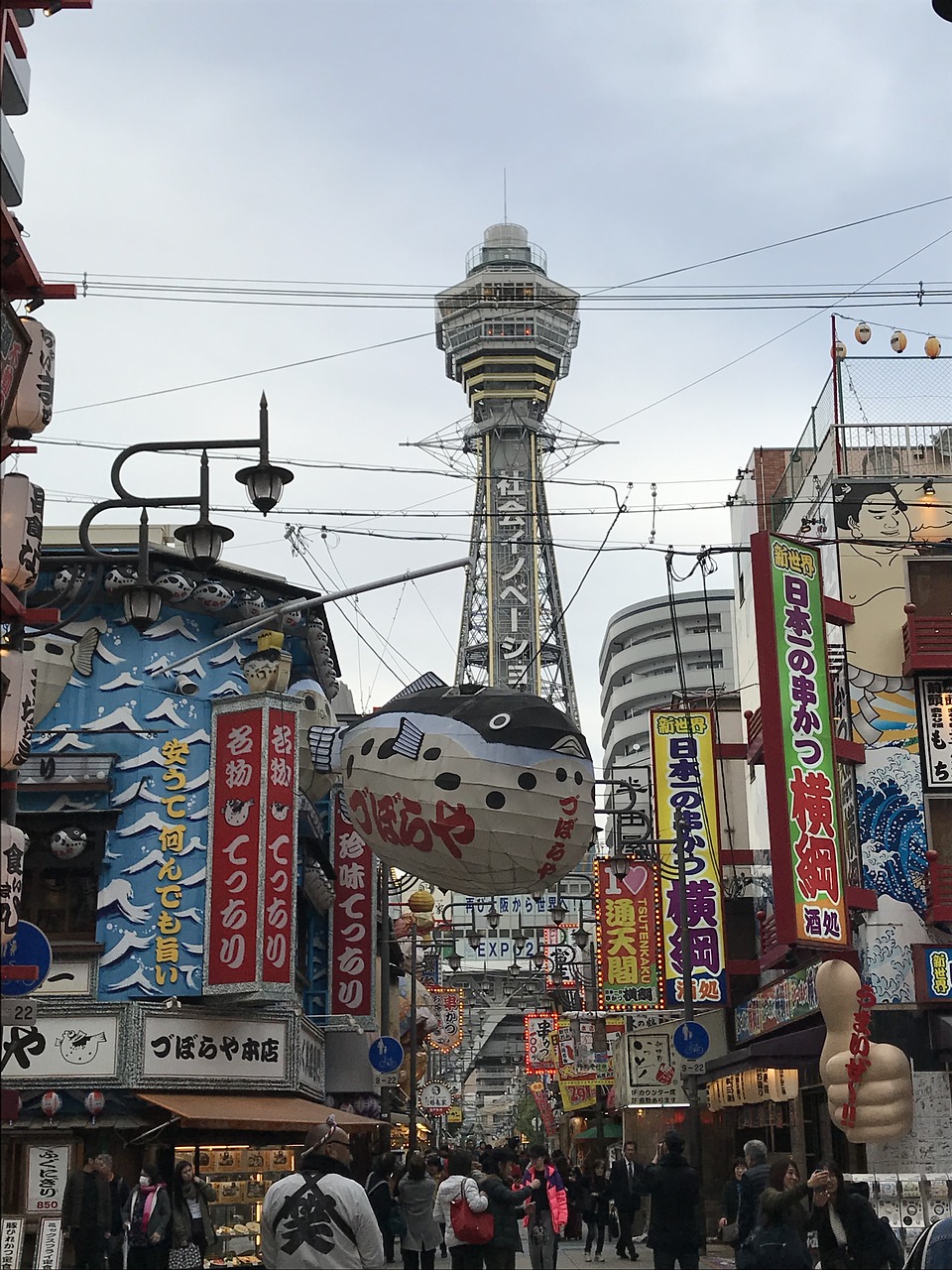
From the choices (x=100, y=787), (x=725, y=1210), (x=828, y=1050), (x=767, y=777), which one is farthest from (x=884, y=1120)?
(x=100, y=787)

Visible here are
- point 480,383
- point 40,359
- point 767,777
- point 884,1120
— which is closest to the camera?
point 40,359

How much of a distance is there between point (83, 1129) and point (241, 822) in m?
4.83

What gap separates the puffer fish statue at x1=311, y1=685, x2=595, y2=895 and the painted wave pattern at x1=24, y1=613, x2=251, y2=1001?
21.3 ft

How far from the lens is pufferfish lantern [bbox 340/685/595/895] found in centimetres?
1789

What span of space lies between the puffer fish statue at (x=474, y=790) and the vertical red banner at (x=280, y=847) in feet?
18.0

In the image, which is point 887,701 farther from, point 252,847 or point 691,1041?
point 252,847

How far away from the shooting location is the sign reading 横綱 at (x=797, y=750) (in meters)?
22.9

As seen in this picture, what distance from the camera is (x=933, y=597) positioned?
90.1 ft

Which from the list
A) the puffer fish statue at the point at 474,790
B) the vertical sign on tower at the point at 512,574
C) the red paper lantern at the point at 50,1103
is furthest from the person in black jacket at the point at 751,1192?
the vertical sign on tower at the point at 512,574

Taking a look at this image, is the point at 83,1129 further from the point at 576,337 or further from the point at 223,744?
the point at 576,337

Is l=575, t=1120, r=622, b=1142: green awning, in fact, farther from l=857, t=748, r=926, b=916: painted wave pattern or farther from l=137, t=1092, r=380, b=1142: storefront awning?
l=137, t=1092, r=380, b=1142: storefront awning

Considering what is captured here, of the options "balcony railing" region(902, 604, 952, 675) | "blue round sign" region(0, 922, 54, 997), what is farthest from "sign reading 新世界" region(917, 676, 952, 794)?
"blue round sign" region(0, 922, 54, 997)

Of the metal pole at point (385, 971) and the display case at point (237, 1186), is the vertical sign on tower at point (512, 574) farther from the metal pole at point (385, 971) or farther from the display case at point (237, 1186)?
the display case at point (237, 1186)

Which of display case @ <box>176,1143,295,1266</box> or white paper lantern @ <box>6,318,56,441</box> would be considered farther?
display case @ <box>176,1143,295,1266</box>
